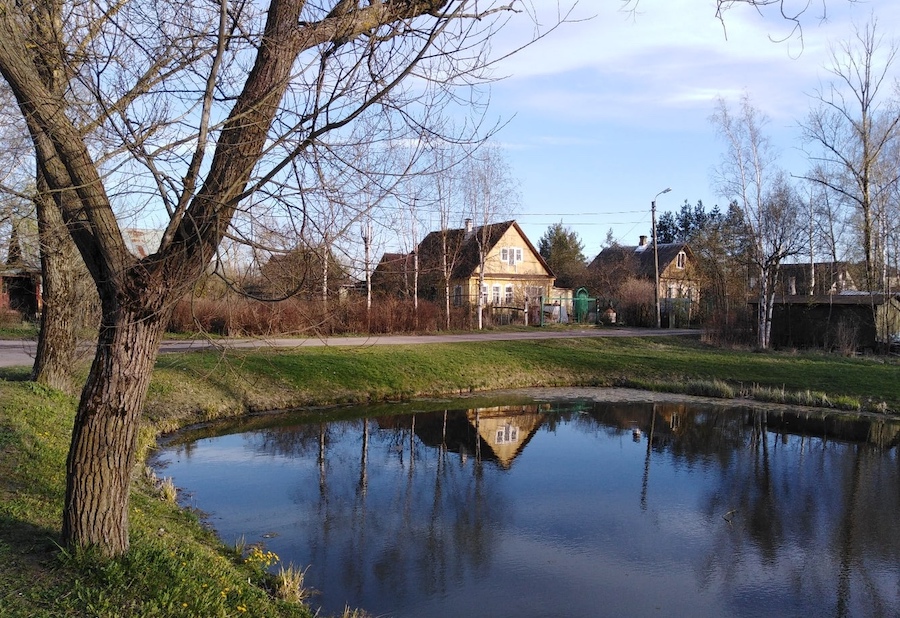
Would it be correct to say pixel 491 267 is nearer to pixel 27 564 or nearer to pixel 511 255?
pixel 511 255

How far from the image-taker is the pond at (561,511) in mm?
7371

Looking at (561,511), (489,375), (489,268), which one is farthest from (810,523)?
(489,268)

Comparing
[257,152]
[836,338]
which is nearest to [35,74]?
[257,152]

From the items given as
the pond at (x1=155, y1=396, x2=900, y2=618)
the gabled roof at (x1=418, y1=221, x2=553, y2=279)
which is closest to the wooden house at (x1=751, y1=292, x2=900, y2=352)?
the pond at (x1=155, y1=396, x2=900, y2=618)

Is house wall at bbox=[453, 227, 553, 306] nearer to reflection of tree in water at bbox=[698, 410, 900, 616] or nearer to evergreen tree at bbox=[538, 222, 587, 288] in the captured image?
evergreen tree at bbox=[538, 222, 587, 288]

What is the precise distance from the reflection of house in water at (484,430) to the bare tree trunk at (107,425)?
866cm

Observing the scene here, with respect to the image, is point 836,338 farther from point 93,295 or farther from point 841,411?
point 93,295

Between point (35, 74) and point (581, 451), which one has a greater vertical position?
point (35, 74)

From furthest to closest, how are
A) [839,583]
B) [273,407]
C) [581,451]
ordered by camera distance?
[273,407], [581,451], [839,583]

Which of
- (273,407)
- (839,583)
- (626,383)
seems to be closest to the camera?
(839,583)

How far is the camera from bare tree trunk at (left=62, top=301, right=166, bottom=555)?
4.91 meters

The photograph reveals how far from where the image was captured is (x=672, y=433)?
641 inches

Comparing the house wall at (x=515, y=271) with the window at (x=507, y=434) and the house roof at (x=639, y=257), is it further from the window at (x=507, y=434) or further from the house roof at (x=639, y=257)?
the window at (x=507, y=434)

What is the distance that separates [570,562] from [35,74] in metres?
7.00
